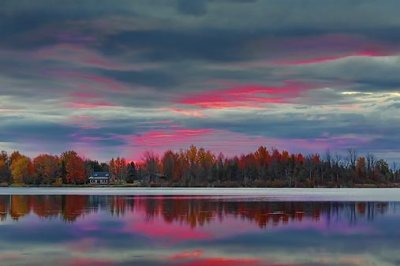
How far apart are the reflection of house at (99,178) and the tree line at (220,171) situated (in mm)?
6725

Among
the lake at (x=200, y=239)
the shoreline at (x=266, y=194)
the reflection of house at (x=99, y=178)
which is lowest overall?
the lake at (x=200, y=239)

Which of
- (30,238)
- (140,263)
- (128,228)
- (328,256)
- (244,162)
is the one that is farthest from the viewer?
(244,162)

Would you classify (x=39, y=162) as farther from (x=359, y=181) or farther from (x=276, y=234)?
A: (x=276, y=234)

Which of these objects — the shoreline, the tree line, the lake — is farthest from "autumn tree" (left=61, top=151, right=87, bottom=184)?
the lake

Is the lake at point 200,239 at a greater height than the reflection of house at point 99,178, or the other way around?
the reflection of house at point 99,178

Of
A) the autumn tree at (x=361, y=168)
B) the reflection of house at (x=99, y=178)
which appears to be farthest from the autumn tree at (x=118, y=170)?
the autumn tree at (x=361, y=168)

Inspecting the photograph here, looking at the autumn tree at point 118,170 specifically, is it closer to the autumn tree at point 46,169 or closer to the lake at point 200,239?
the autumn tree at point 46,169

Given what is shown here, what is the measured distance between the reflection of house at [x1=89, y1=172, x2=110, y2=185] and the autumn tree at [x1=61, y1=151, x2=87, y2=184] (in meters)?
14.5

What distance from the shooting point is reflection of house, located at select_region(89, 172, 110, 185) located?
541 feet

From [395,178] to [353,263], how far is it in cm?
13044

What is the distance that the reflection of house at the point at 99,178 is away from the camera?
165 metres

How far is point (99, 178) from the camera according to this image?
168000mm

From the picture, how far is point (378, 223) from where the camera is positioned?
2881 cm

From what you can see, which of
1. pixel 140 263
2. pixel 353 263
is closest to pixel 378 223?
pixel 353 263
